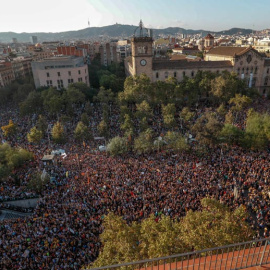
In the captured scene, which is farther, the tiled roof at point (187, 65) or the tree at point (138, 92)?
the tiled roof at point (187, 65)

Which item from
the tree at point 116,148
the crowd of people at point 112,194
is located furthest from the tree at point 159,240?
the tree at point 116,148

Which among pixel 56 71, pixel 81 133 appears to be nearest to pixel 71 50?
pixel 56 71

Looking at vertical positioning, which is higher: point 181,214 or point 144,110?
point 144,110

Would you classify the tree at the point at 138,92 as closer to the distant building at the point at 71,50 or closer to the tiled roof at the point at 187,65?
the tiled roof at the point at 187,65

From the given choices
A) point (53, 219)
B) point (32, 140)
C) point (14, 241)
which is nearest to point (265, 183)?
→ point (53, 219)

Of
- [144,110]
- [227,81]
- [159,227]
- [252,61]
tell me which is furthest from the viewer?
[252,61]

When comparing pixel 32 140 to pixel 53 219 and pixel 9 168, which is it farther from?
pixel 53 219
